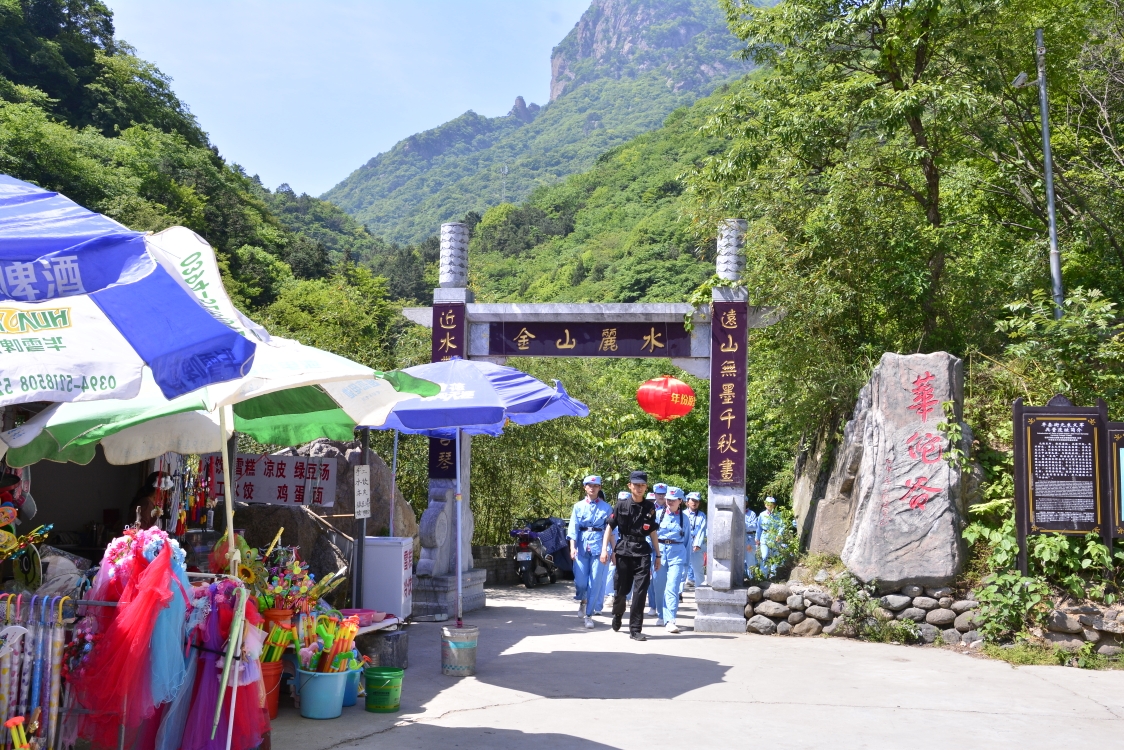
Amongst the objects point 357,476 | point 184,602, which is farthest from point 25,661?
point 357,476

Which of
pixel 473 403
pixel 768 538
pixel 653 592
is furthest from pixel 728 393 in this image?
pixel 473 403

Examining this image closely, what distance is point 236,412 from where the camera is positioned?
644 cm

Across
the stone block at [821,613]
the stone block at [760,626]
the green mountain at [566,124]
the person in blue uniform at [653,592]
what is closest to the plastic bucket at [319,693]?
the person in blue uniform at [653,592]

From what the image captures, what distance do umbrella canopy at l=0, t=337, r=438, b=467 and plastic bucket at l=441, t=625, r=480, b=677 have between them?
1.69 m

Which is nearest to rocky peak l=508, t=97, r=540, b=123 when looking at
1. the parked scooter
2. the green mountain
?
the green mountain

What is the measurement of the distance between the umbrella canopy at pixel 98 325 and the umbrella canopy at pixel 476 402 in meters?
2.97

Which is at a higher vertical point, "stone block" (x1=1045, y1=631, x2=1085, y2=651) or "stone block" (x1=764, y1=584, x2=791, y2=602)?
"stone block" (x1=764, y1=584, x2=791, y2=602)

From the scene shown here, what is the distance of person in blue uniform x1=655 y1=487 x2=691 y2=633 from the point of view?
988cm

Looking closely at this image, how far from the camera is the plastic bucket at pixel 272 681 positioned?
549 cm

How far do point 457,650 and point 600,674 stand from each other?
1.15 m

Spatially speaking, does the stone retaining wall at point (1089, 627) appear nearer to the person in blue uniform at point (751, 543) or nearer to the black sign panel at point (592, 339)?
the black sign panel at point (592, 339)

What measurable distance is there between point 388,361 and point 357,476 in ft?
23.8

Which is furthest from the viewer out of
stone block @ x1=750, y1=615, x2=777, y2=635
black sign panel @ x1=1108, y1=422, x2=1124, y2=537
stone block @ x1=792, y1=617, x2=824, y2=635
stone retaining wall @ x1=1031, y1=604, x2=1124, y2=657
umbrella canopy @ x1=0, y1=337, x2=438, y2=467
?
stone block @ x1=750, y1=615, x2=777, y2=635

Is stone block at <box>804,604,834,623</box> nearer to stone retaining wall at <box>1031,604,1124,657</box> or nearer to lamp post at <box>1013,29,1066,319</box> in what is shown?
stone retaining wall at <box>1031,604,1124,657</box>
